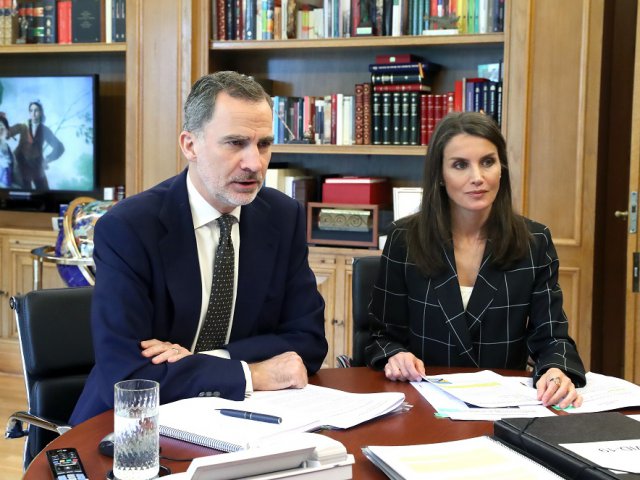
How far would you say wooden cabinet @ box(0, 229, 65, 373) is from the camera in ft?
15.3

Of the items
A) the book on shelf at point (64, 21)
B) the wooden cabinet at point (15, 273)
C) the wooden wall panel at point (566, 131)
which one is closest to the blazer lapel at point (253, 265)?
the wooden wall panel at point (566, 131)

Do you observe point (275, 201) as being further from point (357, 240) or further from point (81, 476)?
point (357, 240)

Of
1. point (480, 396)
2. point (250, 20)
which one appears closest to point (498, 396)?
point (480, 396)

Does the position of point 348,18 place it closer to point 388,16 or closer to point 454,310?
point 388,16

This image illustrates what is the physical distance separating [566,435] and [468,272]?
0.94 metres

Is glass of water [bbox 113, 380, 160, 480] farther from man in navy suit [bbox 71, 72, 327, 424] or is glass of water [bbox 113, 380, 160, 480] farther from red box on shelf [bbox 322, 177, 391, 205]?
red box on shelf [bbox 322, 177, 391, 205]

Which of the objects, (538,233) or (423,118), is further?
(423,118)

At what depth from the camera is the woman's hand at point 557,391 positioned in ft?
5.65

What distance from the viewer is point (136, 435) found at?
1.28 m

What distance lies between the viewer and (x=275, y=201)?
2.14m

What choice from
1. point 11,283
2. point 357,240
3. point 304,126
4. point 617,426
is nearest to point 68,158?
point 11,283

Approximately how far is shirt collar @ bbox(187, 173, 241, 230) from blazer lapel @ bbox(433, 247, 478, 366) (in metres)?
0.62

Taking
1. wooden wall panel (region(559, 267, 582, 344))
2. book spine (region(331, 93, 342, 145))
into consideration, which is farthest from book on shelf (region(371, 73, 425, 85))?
wooden wall panel (region(559, 267, 582, 344))

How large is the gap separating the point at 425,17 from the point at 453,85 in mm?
387
